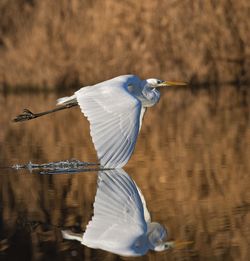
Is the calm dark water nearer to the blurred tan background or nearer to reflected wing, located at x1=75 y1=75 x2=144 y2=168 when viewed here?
reflected wing, located at x1=75 y1=75 x2=144 y2=168

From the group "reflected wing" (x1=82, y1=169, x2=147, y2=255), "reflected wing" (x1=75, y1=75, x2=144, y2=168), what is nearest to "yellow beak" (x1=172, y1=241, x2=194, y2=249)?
"reflected wing" (x1=82, y1=169, x2=147, y2=255)

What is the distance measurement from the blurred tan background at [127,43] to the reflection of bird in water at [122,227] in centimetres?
1307

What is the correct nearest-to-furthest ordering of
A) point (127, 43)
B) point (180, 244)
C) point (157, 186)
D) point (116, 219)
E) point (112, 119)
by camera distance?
point (180, 244), point (116, 219), point (112, 119), point (157, 186), point (127, 43)

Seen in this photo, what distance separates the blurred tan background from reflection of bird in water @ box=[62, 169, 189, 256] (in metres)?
13.1

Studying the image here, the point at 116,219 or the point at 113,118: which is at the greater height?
the point at 113,118

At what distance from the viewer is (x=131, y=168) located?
7961mm

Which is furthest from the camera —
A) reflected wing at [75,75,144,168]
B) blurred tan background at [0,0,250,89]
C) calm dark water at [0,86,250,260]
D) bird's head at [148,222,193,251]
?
blurred tan background at [0,0,250,89]

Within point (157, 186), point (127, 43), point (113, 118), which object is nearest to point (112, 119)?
point (113, 118)

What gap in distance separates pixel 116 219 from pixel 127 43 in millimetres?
14701

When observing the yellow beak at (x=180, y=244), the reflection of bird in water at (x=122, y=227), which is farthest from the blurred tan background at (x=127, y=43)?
the yellow beak at (x=180, y=244)

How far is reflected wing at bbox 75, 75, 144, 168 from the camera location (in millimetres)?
6066

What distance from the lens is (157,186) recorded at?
6902 mm

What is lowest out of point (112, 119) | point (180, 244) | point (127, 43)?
point (180, 244)

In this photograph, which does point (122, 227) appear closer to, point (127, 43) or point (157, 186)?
point (157, 186)
